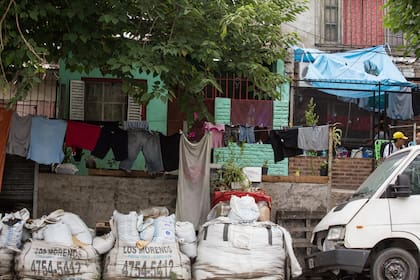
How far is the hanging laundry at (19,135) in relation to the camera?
9.96 meters

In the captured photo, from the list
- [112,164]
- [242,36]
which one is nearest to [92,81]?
[112,164]

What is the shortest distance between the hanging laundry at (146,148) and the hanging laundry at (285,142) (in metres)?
2.19

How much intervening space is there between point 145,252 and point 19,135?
3.42m

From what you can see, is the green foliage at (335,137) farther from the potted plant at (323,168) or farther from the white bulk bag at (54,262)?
the white bulk bag at (54,262)

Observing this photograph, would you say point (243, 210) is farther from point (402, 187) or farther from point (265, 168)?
point (265, 168)

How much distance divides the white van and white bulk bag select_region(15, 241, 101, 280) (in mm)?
3193

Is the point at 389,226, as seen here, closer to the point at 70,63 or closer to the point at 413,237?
the point at 413,237

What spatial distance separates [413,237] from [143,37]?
16.4 feet

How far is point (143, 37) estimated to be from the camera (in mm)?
9188

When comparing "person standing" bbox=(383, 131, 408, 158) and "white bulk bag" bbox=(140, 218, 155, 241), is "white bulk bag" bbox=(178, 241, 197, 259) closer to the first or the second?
"white bulk bag" bbox=(140, 218, 155, 241)

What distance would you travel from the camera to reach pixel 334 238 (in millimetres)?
7922

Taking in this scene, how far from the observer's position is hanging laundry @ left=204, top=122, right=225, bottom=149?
10722mm

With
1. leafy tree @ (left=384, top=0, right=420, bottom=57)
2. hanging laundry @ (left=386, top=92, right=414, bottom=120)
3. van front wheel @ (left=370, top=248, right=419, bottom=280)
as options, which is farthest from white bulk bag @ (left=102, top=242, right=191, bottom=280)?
hanging laundry @ (left=386, top=92, right=414, bottom=120)

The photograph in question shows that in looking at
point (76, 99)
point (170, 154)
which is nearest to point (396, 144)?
point (170, 154)
